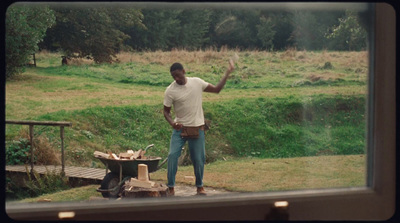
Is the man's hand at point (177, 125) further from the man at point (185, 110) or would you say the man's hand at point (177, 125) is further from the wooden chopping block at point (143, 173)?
the wooden chopping block at point (143, 173)

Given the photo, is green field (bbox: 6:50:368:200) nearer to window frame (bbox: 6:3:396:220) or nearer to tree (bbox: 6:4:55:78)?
tree (bbox: 6:4:55:78)

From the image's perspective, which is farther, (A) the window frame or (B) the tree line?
(B) the tree line

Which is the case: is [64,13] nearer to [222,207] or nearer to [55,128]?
[55,128]

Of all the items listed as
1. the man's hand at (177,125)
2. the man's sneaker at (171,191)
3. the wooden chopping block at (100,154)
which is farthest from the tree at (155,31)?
the man's sneaker at (171,191)

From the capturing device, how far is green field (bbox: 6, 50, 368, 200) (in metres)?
5.48

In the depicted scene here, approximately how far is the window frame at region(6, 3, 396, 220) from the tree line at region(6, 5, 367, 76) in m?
0.44

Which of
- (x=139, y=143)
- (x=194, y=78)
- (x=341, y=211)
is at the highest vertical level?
(x=194, y=78)

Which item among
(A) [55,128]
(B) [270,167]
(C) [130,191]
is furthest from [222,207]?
(A) [55,128]

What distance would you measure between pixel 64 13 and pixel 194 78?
1.39 meters

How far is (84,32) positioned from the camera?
17.2ft

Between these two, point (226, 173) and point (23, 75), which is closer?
point (23, 75)

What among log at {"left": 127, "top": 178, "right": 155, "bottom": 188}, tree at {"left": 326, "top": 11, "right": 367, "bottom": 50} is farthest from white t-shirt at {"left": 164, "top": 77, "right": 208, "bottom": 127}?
tree at {"left": 326, "top": 11, "right": 367, "bottom": 50}

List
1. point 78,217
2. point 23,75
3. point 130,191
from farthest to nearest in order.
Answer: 1. point 130,191
2. point 23,75
3. point 78,217

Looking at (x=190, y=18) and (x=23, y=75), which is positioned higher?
(x=190, y=18)
